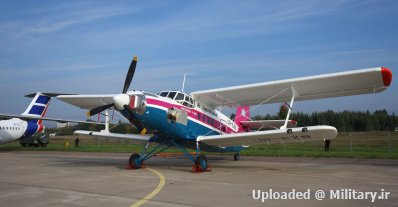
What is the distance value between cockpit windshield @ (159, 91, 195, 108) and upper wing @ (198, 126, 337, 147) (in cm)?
150

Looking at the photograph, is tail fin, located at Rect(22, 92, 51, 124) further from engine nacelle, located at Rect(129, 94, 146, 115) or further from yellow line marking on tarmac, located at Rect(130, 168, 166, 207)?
yellow line marking on tarmac, located at Rect(130, 168, 166, 207)

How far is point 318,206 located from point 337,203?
21.3 inches

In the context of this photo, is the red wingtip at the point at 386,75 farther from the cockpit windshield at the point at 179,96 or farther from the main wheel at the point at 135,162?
the main wheel at the point at 135,162

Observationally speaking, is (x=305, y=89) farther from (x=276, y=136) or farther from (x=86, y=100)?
(x=86, y=100)

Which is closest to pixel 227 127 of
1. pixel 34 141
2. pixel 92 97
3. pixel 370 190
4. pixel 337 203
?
pixel 92 97

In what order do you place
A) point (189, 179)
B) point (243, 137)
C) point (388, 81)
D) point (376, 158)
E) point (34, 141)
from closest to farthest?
1. point (189, 179)
2. point (388, 81)
3. point (243, 137)
4. point (376, 158)
5. point (34, 141)

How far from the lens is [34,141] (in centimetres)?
4038

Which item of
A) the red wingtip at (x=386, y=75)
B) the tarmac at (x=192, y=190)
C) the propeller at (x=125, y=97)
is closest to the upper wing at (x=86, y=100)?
the propeller at (x=125, y=97)

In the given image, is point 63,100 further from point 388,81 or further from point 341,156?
point 341,156

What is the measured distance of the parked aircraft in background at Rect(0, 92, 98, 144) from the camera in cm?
3169

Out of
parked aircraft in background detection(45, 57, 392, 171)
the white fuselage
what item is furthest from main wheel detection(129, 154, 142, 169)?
the white fuselage

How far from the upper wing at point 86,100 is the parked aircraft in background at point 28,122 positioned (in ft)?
54.7

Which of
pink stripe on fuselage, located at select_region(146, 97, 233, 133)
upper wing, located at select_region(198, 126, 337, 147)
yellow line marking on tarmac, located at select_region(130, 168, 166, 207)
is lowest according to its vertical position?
yellow line marking on tarmac, located at select_region(130, 168, 166, 207)

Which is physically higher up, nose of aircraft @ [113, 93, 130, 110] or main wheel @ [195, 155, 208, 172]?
nose of aircraft @ [113, 93, 130, 110]
